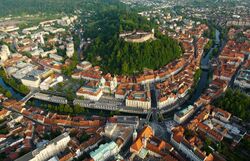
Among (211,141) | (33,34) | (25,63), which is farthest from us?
(33,34)

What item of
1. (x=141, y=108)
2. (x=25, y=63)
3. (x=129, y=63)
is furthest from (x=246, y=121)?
(x=25, y=63)

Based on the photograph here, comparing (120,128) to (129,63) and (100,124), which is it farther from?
(129,63)

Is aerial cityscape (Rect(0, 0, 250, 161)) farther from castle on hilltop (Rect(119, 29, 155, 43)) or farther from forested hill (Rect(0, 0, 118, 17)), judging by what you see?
forested hill (Rect(0, 0, 118, 17))

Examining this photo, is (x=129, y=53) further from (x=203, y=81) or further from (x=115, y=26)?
(x=115, y=26)

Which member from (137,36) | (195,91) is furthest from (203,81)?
(137,36)

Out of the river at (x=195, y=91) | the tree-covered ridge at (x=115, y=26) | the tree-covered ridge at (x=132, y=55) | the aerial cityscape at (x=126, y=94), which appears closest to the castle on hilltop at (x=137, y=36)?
the aerial cityscape at (x=126, y=94)
